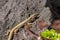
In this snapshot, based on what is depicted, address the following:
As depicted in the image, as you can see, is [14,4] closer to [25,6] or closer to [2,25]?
[25,6]

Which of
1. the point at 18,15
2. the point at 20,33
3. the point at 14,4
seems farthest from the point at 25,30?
the point at 14,4

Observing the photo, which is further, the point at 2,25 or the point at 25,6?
the point at 25,6

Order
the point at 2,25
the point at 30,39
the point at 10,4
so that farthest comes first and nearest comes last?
1. the point at 10,4
2. the point at 2,25
3. the point at 30,39

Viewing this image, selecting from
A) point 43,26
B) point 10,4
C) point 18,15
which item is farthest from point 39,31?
point 10,4

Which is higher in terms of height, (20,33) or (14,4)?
(14,4)

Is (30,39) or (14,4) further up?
(14,4)

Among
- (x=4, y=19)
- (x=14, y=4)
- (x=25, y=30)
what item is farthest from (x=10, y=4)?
(x=25, y=30)

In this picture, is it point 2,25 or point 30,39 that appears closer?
point 30,39

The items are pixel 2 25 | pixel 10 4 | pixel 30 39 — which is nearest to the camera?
pixel 30 39

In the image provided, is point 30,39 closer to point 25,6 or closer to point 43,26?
point 43,26
